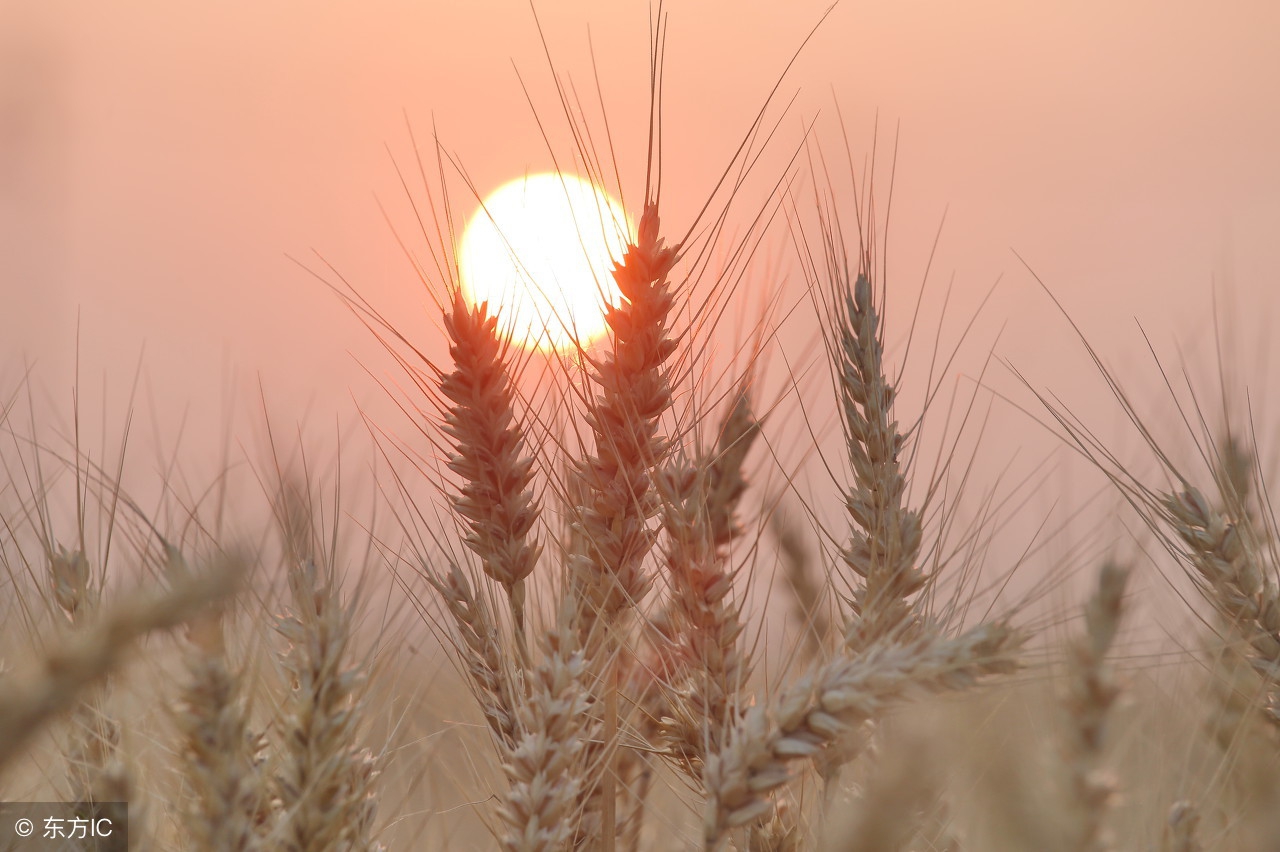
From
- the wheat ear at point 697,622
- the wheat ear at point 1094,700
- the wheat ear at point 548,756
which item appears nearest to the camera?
the wheat ear at point 1094,700

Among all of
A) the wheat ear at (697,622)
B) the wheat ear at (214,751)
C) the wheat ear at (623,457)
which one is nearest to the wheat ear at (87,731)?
the wheat ear at (214,751)

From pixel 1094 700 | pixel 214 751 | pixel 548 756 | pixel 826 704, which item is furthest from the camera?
pixel 548 756

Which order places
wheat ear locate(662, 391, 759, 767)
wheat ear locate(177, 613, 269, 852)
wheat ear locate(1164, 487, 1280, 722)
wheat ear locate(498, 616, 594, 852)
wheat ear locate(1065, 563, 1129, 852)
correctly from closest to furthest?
1. wheat ear locate(1065, 563, 1129, 852)
2. wheat ear locate(177, 613, 269, 852)
3. wheat ear locate(498, 616, 594, 852)
4. wheat ear locate(662, 391, 759, 767)
5. wheat ear locate(1164, 487, 1280, 722)

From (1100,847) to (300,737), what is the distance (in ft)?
3.48

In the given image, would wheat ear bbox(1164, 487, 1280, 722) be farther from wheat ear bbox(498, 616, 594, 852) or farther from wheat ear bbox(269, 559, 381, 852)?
wheat ear bbox(269, 559, 381, 852)

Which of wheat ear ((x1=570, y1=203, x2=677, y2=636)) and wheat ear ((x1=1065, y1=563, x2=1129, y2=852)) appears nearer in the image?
wheat ear ((x1=1065, y1=563, x2=1129, y2=852))

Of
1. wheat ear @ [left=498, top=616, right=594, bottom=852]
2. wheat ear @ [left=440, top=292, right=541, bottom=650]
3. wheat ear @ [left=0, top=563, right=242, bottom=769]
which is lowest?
wheat ear @ [left=498, top=616, right=594, bottom=852]

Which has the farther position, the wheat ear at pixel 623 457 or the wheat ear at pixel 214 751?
the wheat ear at pixel 623 457

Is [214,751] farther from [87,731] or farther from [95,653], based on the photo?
[87,731]

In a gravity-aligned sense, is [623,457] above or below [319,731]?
above

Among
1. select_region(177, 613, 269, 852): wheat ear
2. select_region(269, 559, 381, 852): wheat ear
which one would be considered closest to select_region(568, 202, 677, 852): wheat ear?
select_region(269, 559, 381, 852): wheat ear

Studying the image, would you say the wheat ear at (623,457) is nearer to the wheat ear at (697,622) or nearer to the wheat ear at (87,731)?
the wheat ear at (697,622)

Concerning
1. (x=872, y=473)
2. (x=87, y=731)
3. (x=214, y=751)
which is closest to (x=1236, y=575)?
(x=872, y=473)

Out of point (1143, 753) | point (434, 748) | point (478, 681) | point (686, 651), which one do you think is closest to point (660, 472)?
point (686, 651)
